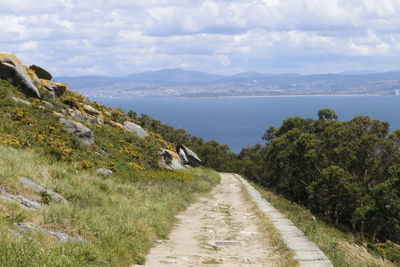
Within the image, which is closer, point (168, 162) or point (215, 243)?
point (215, 243)

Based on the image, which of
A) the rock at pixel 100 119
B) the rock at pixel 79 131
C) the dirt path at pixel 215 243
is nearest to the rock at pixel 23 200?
the dirt path at pixel 215 243

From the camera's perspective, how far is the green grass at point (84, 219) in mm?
6258

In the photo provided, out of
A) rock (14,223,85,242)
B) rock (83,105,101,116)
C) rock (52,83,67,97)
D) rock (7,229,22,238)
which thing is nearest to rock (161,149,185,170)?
rock (83,105,101,116)

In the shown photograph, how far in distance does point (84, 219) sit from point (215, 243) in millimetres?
3534

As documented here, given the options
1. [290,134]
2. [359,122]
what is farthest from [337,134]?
[290,134]

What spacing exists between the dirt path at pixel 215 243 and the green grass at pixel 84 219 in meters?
0.41

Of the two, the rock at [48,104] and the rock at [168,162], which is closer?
the rock at [48,104]

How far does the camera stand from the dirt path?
870 centimetres

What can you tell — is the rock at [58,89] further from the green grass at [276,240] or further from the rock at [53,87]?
the green grass at [276,240]

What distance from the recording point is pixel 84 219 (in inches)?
353

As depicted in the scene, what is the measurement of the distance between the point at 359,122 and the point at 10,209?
40362 millimetres

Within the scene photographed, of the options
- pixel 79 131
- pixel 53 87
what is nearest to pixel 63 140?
pixel 79 131

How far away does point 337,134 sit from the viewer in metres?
40.8

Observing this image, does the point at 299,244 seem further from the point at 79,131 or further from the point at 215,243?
the point at 79,131
